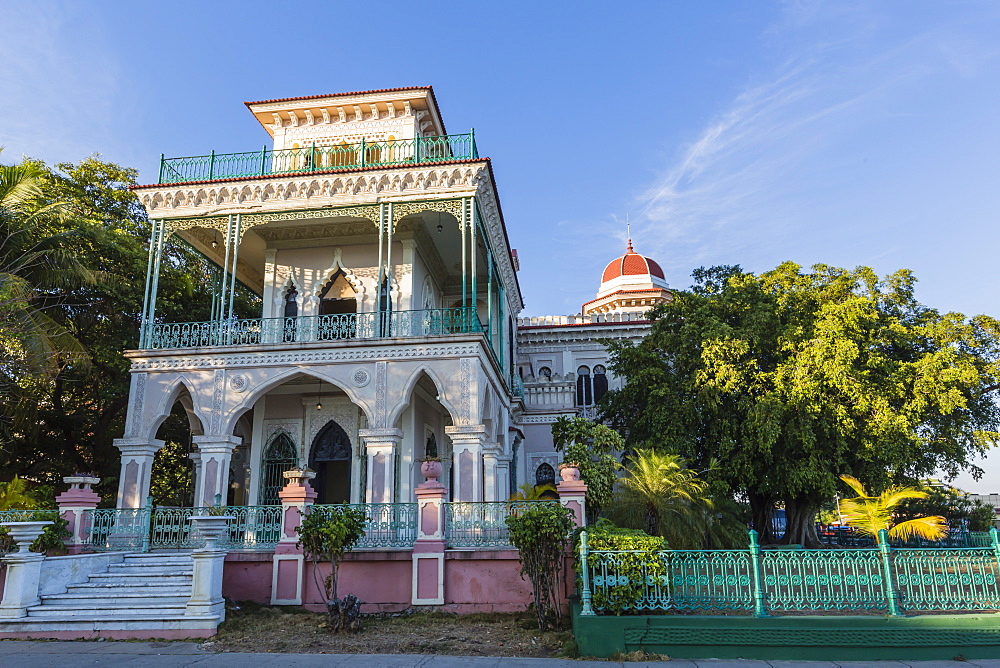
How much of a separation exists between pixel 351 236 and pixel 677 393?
916 cm

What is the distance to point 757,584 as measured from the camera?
26.8 feet

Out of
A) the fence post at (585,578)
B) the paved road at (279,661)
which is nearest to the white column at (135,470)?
the paved road at (279,661)

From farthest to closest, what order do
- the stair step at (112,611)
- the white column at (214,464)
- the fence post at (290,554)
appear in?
the white column at (214,464) < the fence post at (290,554) < the stair step at (112,611)

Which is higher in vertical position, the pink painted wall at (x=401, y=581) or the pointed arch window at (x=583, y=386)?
the pointed arch window at (x=583, y=386)

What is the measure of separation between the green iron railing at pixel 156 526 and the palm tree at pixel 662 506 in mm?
6059

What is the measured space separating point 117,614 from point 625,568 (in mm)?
6871

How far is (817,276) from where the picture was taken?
65.0ft

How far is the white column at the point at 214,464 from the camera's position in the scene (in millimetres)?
13984

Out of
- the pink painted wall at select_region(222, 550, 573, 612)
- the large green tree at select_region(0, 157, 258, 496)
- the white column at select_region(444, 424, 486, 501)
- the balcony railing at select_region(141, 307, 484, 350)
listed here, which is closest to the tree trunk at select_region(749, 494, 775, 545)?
the white column at select_region(444, 424, 486, 501)

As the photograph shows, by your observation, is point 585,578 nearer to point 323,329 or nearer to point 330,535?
point 330,535

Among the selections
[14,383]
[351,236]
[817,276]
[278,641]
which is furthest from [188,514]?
[817,276]

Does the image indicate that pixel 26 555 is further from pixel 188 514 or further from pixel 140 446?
pixel 140 446

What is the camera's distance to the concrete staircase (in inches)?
371

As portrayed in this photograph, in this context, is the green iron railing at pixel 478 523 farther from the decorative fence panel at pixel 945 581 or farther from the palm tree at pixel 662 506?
the decorative fence panel at pixel 945 581
